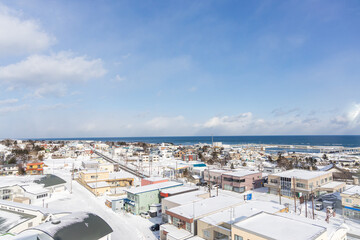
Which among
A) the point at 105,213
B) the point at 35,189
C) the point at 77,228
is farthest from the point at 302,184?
the point at 35,189

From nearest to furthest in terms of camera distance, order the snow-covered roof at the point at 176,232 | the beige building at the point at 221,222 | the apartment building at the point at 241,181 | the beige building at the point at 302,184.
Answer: the beige building at the point at 221,222 < the snow-covered roof at the point at 176,232 < the beige building at the point at 302,184 < the apartment building at the point at 241,181

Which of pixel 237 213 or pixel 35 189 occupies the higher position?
pixel 237 213

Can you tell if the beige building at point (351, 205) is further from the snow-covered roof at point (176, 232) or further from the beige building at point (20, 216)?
the beige building at point (20, 216)

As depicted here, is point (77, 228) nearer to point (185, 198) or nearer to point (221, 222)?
point (221, 222)

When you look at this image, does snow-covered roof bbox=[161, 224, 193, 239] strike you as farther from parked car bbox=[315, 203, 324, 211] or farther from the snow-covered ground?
parked car bbox=[315, 203, 324, 211]

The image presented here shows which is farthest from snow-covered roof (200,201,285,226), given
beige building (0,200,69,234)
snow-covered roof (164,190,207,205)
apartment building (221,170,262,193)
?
beige building (0,200,69,234)

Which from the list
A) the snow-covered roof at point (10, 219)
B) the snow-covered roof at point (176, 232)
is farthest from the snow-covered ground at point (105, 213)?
the snow-covered roof at point (10, 219)
